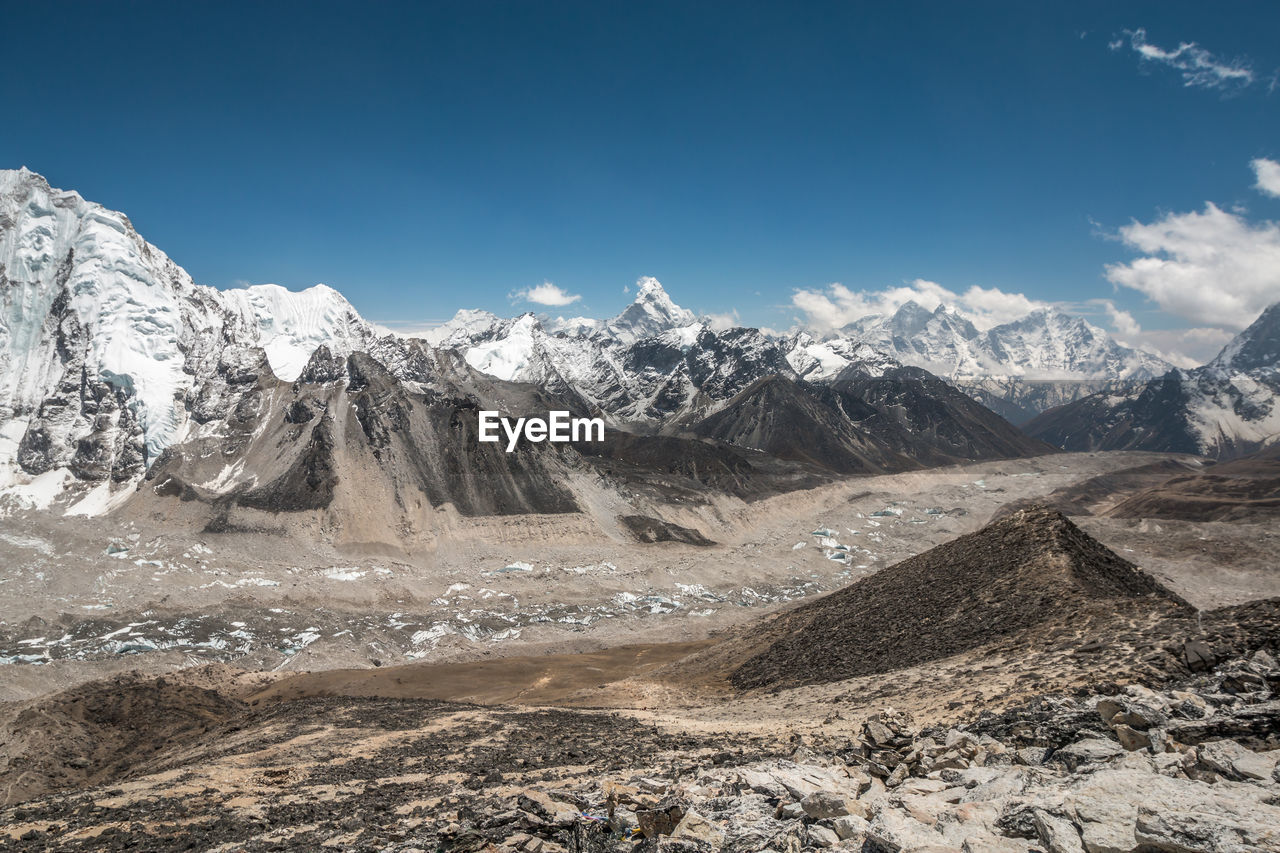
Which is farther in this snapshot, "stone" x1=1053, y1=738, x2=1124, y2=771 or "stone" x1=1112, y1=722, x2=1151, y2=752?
"stone" x1=1112, y1=722, x2=1151, y2=752

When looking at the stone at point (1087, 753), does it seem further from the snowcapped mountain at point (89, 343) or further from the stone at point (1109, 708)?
the snowcapped mountain at point (89, 343)

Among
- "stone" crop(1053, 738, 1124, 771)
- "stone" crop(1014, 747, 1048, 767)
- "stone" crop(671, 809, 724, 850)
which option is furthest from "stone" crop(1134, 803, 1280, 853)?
"stone" crop(671, 809, 724, 850)

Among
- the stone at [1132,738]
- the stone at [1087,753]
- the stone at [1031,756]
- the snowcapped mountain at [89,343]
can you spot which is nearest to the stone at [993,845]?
the stone at [1087,753]

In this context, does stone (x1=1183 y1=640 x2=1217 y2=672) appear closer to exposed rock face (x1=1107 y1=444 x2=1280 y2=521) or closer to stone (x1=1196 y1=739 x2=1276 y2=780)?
stone (x1=1196 y1=739 x2=1276 y2=780)

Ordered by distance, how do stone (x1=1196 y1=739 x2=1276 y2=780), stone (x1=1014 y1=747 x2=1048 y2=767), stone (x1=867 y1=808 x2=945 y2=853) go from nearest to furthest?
stone (x1=867 y1=808 x2=945 y2=853) < stone (x1=1196 y1=739 x2=1276 y2=780) < stone (x1=1014 y1=747 x2=1048 y2=767)

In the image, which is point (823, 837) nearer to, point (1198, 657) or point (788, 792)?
point (788, 792)

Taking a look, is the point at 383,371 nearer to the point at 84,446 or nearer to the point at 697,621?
the point at 84,446
